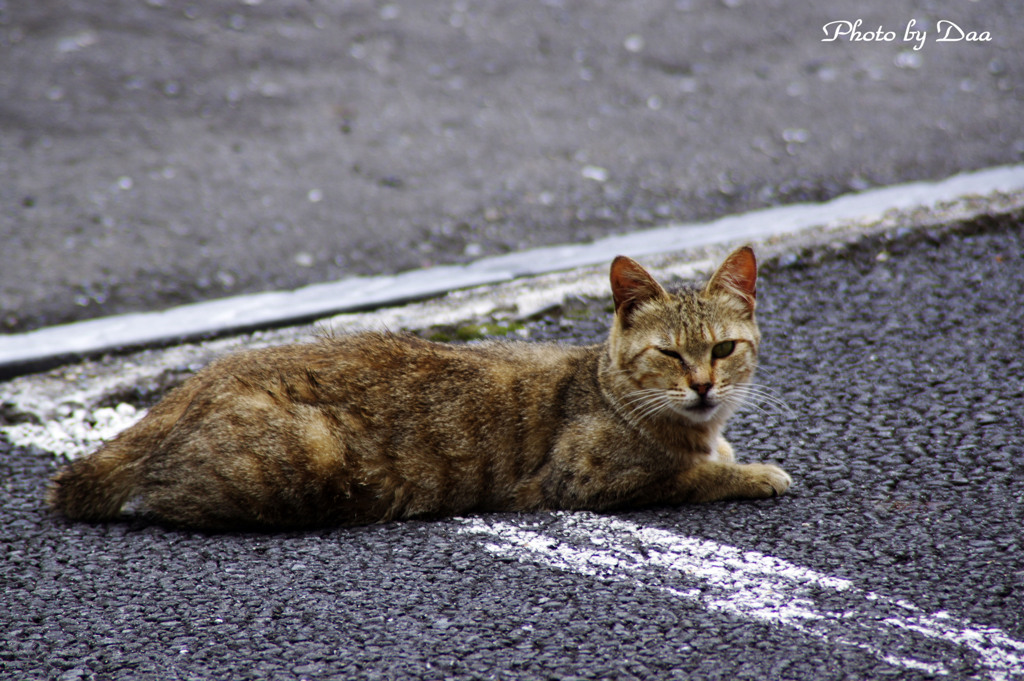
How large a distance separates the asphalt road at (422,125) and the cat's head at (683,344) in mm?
2138

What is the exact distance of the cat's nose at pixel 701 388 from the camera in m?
3.62

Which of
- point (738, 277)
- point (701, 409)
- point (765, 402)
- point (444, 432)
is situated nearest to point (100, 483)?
point (444, 432)

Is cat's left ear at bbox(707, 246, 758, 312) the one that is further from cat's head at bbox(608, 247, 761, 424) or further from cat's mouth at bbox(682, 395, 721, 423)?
cat's mouth at bbox(682, 395, 721, 423)

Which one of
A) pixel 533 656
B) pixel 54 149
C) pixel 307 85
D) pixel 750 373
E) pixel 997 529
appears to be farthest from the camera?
pixel 307 85

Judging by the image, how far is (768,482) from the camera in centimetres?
355

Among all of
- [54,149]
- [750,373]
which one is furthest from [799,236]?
[54,149]

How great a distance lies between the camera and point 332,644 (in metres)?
2.80

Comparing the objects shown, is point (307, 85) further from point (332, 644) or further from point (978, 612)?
point (978, 612)

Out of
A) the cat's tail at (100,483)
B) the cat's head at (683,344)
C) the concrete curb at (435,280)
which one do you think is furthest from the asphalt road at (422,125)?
the cat's head at (683,344)

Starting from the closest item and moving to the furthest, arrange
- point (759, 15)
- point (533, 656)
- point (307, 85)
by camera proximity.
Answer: point (533, 656) → point (307, 85) → point (759, 15)

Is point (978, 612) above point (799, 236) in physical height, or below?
below

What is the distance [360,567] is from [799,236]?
3.40 metres

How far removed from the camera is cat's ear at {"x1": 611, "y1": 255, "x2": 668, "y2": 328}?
12.4 feet

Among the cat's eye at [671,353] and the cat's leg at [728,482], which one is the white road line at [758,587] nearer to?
the cat's leg at [728,482]
